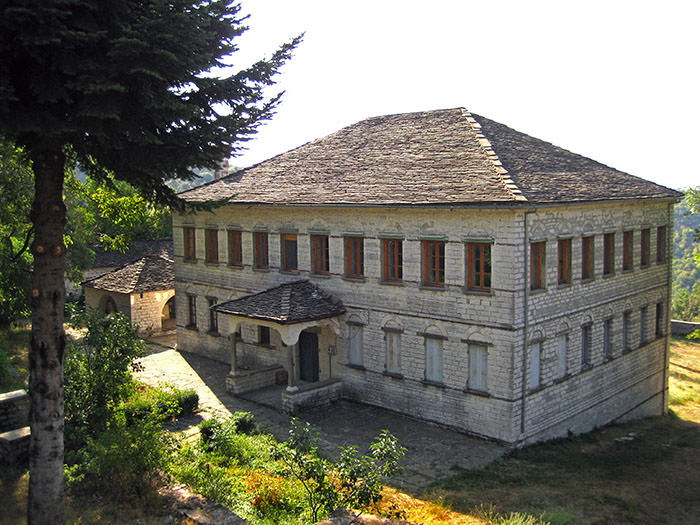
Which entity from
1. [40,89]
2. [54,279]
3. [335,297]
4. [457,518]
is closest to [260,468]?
[457,518]

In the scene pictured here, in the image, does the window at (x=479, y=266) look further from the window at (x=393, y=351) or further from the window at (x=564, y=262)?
the window at (x=393, y=351)

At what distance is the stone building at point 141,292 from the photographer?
1215 inches

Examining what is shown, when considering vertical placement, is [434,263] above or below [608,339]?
above

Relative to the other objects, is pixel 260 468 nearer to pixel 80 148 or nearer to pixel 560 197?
pixel 80 148

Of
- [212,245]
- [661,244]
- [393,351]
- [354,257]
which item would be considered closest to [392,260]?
[354,257]

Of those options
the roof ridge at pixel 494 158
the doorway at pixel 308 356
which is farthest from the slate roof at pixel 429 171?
the doorway at pixel 308 356

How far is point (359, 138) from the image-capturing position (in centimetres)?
2475

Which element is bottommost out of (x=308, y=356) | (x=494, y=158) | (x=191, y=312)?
(x=308, y=356)

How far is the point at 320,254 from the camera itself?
866 inches

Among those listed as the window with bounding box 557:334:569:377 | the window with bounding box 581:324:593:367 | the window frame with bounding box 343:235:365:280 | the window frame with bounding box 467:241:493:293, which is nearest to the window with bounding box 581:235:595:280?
the window with bounding box 581:324:593:367

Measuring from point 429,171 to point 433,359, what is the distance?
570 cm

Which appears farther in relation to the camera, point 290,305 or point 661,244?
point 661,244

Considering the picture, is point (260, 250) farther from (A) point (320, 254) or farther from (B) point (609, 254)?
(B) point (609, 254)

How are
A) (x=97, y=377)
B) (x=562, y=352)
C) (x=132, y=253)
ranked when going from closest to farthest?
(x=97, y=377), (x=562, y=352), (x=132, y=253)
